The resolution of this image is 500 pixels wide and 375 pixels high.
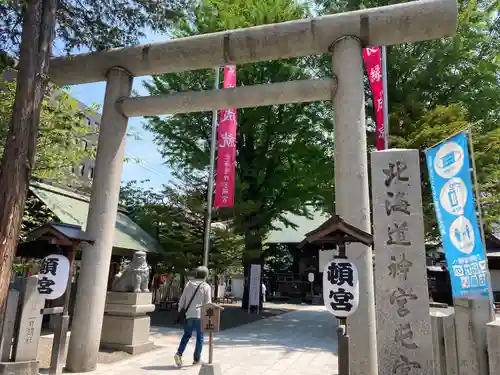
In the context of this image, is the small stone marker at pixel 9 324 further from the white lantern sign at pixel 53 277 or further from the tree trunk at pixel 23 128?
the white lantern sign at pixel 53 277

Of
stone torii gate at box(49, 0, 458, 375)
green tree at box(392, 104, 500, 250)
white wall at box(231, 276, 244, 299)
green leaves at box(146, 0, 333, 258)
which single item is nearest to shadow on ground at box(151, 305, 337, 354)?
green leaves at box(146, 0, 333, 258)

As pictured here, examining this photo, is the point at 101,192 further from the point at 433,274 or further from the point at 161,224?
the point at 433,274

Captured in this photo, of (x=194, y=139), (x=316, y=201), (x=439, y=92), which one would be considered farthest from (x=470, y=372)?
(x=194, y=139)

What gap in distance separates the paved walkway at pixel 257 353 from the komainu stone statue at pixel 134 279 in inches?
55.0

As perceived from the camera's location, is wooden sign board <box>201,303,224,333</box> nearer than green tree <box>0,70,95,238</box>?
Yes

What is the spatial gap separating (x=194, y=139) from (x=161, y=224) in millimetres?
3971

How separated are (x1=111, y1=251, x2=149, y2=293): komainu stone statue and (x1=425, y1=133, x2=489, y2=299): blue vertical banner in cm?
609

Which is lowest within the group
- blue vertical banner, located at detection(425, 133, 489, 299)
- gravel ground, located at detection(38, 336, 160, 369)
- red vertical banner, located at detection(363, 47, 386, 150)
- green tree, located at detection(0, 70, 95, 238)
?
gravel ground, located at detection(38, 336, 160, 369)

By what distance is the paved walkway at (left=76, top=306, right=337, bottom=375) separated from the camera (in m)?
7.00

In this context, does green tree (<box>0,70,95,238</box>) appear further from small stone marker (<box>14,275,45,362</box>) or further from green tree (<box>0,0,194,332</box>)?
small stone marker (<box>14,275,45,362</box>)

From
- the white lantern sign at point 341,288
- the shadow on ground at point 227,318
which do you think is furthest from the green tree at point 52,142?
the white lantern sign at point 341,288

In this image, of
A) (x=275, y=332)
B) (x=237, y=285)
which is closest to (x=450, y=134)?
(x=275, y=332)

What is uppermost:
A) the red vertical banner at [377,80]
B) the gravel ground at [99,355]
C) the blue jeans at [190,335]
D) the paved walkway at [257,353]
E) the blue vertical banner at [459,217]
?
the red vertical banner at [377,80]

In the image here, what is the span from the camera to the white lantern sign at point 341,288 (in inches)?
188
